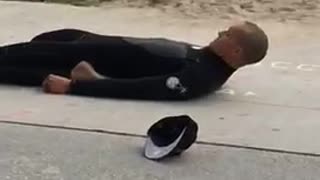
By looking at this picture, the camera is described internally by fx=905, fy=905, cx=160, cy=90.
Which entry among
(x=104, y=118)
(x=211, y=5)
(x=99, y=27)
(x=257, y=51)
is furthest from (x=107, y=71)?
(x=211, y=5)

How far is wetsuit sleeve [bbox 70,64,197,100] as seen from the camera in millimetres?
4840

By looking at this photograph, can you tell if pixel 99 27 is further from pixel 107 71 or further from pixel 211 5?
pixel 107 71

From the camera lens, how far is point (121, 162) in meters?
4.00

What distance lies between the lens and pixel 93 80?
16.5ft

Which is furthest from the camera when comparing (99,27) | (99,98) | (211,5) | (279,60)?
(211,5)

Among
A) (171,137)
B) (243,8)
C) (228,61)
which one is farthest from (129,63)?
(243,8)

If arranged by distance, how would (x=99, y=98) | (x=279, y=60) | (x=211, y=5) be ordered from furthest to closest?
(x=211, y=5) → (x=279, y=60) → (x=99, y=98)

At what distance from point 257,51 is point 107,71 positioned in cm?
88

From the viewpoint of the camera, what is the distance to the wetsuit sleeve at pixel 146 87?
4.84 m

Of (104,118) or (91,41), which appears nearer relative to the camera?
(104,118)

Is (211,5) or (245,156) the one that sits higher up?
(245,156)

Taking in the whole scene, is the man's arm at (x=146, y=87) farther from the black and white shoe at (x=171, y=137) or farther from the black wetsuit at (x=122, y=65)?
the black and white shoe at (x=171, y=137)

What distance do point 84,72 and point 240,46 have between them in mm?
899

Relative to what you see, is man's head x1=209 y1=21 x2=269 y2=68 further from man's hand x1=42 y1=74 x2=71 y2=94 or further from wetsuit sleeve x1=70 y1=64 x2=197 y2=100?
man's hand x1=42 y1=74 x2=71 y2=94
